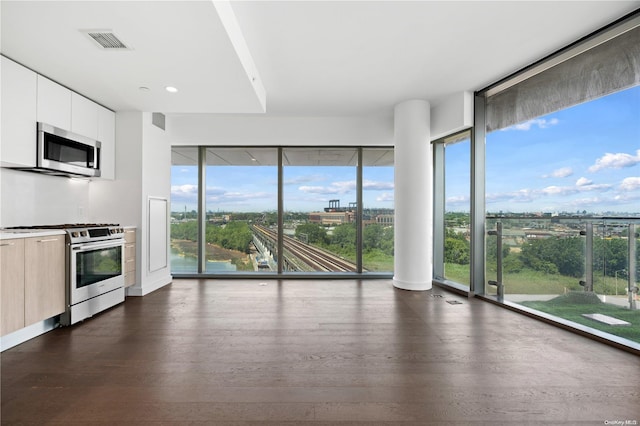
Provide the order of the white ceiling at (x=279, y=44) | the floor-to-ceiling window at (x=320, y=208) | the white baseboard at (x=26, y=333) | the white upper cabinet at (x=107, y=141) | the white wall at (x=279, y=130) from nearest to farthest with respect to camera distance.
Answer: the white ceiling at (x=279, y=44) < the white baseboard at (x=26, y=333) < the white upper cabinet at (x=107, y=141) < the white wall at (x=279, y=130) < the floor-to-ceiling window at (x=320, y=208)

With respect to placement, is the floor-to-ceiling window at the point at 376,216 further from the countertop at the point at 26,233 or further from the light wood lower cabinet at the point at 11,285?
the light wood lower cabinet at the point at 11,285

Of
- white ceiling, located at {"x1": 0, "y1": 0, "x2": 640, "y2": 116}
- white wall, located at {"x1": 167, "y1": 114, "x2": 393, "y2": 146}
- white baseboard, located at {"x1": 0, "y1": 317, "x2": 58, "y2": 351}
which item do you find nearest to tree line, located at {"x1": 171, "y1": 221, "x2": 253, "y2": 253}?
white wall, located at {"x1": 167, "y1": 114, "x2": 393, "y2": 146}

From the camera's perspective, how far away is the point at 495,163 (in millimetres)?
4047

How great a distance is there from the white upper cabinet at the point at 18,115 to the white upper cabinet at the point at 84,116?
Result: 1.67ft

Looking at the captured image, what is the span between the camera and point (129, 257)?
412cm

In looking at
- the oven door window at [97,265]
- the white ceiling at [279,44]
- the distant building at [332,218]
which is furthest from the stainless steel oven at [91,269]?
the distant building at [332,218]

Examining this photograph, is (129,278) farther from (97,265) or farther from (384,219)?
(384,219)

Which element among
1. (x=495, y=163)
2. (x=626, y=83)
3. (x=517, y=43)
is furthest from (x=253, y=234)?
(x=626, y=83)

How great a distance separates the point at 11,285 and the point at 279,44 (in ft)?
10.2

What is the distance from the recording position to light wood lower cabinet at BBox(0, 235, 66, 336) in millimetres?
2465

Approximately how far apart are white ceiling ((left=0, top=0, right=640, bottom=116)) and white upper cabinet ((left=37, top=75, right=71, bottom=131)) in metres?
0.15

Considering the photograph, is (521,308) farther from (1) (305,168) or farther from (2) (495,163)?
(1) (305,168)

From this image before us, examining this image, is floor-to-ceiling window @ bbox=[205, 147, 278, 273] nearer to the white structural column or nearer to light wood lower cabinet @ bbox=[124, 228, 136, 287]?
light wood lower cabinet @ bbox=[124, 228, 136, 287]

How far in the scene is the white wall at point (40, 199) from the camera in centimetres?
312
